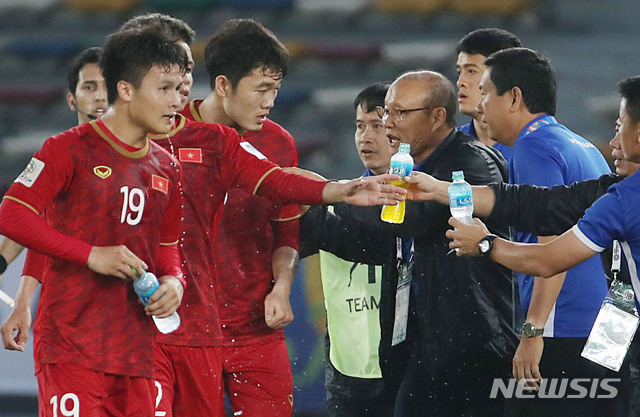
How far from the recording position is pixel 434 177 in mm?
4473

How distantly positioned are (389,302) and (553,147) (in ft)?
3.54

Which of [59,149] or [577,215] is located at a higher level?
[59,149]

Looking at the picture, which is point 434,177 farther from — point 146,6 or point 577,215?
point 146,6

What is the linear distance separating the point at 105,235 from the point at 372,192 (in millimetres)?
1142

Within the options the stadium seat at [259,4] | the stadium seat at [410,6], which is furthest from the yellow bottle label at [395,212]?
the stadium seat at [259,4]

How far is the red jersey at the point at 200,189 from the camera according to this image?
4.38 metres

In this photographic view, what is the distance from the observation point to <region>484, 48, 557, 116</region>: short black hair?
15.9 feet

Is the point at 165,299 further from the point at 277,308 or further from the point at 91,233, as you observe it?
the point at 277,308

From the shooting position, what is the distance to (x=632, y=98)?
3828 mm

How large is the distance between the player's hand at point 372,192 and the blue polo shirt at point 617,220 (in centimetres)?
81

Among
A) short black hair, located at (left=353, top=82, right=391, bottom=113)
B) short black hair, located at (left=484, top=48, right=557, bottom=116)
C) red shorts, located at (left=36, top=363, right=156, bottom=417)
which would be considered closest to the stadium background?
short black hair, located at (left=353, top=82, right=391, bottom=113)

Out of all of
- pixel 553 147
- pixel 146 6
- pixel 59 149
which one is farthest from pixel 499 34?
pixel 146 6

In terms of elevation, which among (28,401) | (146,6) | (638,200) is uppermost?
(146,6)

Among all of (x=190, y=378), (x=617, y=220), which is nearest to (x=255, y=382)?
(x=190, y=378)
